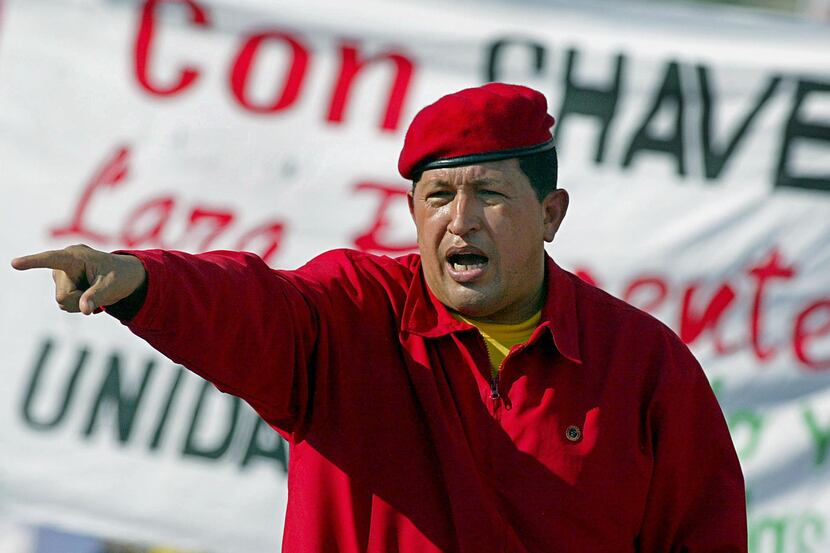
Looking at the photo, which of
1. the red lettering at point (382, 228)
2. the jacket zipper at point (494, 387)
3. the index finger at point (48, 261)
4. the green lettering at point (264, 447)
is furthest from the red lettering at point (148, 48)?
the index finger at point (48, 261)

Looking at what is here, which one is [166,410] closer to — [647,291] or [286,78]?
[286,78]

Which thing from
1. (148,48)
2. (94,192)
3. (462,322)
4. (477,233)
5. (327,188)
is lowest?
(462,322)

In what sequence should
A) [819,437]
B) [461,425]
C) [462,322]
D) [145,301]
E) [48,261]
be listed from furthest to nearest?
[819,437] → [462,322] → [461,425] → [145,301] → [48,261]

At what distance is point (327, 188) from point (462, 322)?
162 cm

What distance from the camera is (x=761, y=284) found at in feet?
12.4

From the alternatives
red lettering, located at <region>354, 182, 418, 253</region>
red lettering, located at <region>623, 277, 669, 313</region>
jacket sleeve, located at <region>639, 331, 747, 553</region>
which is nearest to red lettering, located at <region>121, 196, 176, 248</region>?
red lettering, located at <region>354, 182, 418, 253</region>

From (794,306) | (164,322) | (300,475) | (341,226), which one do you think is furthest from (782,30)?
(164,322)

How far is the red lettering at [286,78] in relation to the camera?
12.7 ft

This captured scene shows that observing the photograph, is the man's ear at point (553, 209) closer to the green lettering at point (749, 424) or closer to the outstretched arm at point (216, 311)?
the outstretched arm at point (216, 311)

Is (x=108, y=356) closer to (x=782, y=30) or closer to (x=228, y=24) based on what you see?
(x=228, y=24)

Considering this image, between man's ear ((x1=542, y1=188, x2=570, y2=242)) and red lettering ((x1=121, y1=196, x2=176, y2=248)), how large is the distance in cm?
170

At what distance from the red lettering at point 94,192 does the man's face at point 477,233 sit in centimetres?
175

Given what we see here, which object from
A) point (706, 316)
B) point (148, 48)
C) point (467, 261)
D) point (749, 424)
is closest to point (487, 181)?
point (467, 261)

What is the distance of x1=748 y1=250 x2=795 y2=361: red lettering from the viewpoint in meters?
3.78
